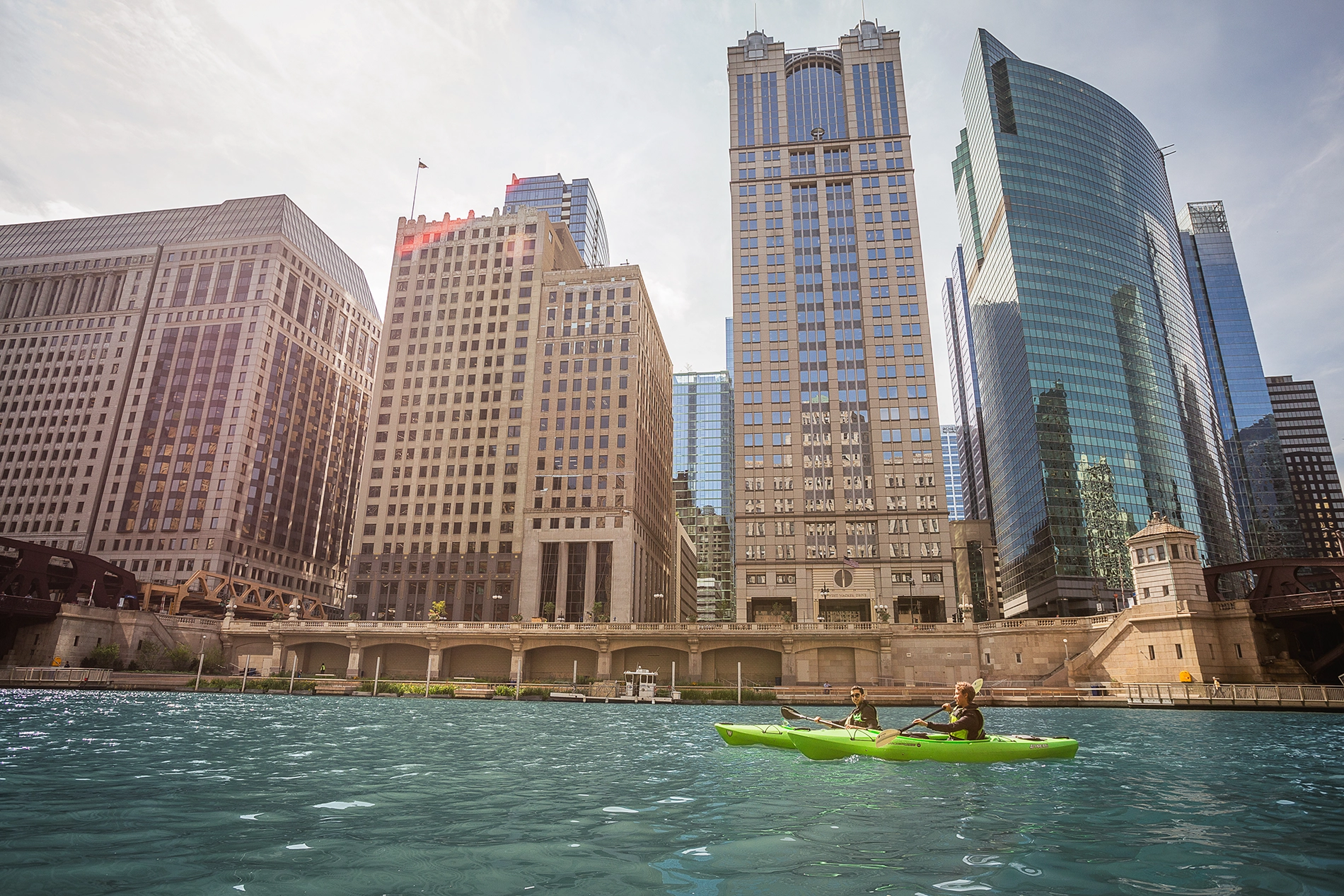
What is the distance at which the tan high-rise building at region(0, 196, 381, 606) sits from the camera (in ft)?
397

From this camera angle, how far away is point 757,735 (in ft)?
90.7

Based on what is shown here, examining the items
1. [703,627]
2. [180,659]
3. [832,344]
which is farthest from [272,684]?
[832,344]

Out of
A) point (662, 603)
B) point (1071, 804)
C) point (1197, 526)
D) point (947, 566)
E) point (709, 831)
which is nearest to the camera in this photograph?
point (709, 831)

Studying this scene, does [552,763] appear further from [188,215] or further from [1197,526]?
[188,215]

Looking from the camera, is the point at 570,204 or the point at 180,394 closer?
the point at 180,394

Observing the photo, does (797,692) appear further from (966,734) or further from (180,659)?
(180,659)

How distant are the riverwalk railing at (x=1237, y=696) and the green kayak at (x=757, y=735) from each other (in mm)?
38436

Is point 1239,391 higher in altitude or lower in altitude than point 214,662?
higher

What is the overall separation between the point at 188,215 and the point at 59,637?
102m

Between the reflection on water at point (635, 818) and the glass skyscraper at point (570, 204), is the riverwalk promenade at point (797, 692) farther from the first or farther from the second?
the glass skyscraper at point (570, 204)

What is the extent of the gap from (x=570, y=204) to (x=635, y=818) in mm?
182210

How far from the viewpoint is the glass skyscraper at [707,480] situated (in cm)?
18088

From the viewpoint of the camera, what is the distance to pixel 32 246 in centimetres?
14938

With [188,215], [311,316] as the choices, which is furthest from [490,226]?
[188,215]
